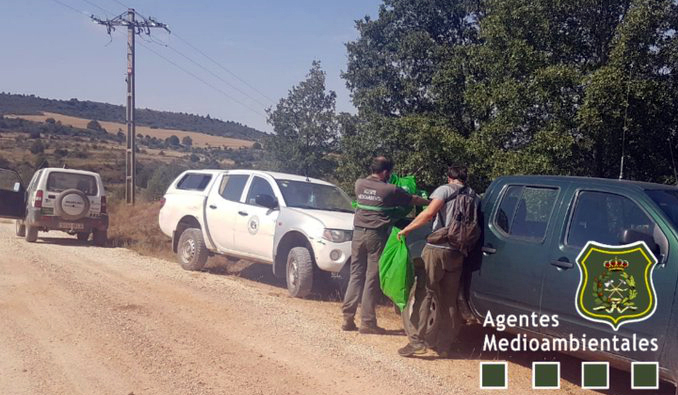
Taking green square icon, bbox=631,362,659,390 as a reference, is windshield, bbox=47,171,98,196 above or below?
above

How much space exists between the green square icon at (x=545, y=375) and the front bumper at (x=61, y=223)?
1226 centimetres

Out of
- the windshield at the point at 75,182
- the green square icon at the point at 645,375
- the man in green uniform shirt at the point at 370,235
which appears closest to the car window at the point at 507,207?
the man in green uniform shirt at the point at 370,235

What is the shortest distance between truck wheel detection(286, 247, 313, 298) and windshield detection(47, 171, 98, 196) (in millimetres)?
8452

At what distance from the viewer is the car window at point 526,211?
6.24 metres

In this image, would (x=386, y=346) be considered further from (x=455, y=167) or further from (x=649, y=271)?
(x=649, y=271)

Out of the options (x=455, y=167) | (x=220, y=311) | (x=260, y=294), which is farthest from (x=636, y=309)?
(x=260, y=294)

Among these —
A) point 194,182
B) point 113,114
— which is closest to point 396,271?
point 194,182

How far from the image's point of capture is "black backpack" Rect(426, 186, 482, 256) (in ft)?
21.1

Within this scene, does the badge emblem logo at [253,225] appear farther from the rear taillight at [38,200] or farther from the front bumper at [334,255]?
the rear taillight at [38,200]

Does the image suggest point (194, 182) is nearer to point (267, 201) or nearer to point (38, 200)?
point (267, 201)

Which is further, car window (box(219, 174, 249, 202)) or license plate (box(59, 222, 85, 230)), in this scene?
license plate (box(59, 222, 85, 230))

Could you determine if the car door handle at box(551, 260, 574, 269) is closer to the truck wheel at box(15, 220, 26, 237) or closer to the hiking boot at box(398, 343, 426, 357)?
the hiking boot at box(398, 343, 426, 357)

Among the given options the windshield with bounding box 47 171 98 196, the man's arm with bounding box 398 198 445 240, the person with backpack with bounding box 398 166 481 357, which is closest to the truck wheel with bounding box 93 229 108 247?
the windshield with bounding box 47 171 98 196

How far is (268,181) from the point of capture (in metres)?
11.1
